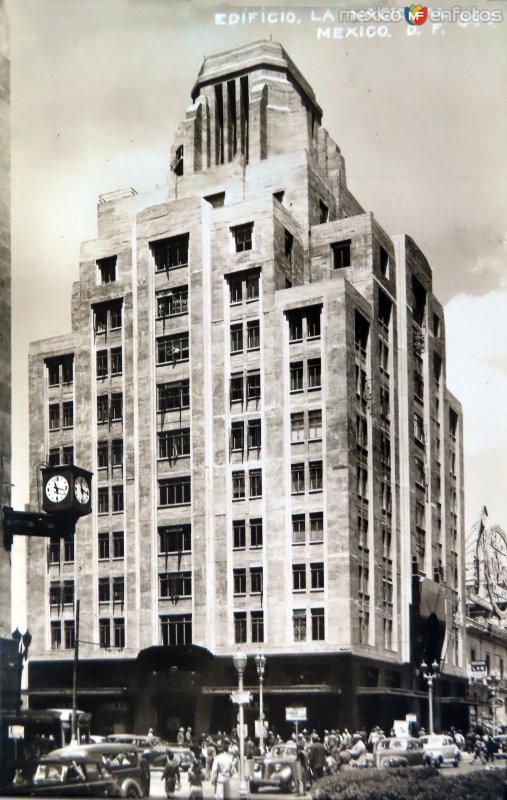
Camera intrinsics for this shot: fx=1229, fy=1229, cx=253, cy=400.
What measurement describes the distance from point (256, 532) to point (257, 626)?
1352 millimetres

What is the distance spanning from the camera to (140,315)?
18156mm

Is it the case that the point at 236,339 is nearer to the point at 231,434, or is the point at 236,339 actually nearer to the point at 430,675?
the point at 231,434

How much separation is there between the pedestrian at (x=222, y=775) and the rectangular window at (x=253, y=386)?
5.09 meters

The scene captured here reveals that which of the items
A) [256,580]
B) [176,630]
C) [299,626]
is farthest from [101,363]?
[299,626]

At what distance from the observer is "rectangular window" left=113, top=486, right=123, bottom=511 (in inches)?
703

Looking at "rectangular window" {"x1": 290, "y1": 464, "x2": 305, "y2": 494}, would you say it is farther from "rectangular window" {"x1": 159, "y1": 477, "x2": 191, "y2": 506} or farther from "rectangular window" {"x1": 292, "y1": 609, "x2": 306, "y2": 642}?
"rectangular window" {"x1": 292, "y1": 609, "x2": 306, "y2": 642}

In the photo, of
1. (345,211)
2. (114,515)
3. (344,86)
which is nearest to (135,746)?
(114,515)

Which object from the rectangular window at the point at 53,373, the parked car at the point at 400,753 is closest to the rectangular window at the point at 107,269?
the rectangular window at the point at 53,373

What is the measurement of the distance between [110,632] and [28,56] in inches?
329

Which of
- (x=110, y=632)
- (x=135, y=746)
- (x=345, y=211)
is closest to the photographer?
(x=135, y=746)

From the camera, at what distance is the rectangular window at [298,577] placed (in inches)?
700

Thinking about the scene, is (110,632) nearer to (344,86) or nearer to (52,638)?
(52,638)

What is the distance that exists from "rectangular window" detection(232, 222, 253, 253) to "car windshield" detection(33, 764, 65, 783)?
Answer: 7750 mm

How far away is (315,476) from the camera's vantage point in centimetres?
1795
